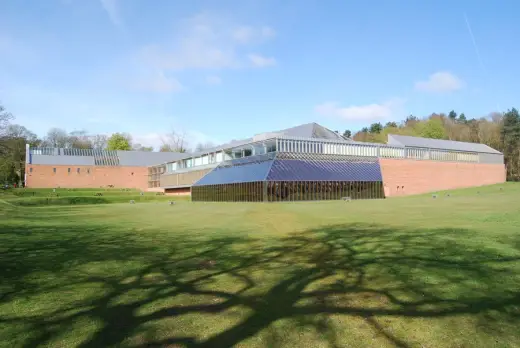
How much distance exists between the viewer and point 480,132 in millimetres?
77875

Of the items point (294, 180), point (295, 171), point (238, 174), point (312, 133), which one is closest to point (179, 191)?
point (238, 174)

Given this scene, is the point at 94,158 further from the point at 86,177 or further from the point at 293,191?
the point at 293,191

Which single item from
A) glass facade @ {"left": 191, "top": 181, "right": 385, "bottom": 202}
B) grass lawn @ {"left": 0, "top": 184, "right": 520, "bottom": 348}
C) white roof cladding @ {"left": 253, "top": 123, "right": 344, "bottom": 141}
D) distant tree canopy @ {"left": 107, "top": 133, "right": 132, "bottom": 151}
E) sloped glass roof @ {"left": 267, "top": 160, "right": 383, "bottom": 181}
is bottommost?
grass lawn @ {"left": 0, "top": 184, "right": 520, "bottom": 348}

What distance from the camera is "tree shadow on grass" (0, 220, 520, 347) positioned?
5301mm

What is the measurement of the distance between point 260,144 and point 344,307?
3745 centimetres

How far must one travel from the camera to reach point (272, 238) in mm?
12727

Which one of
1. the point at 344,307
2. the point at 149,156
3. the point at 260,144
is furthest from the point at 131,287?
the point at 149,156

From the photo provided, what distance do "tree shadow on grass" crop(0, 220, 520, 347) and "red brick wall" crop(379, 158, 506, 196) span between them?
122 ft

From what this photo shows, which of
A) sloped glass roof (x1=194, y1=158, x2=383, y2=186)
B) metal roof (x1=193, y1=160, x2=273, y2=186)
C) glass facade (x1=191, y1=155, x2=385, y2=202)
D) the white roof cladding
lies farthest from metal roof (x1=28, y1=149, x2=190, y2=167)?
glass facade (x1=191, y1=155, x2=385, y2=202)

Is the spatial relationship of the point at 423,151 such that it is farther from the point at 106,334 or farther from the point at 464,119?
the point at 464,119

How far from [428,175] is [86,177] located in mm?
60139

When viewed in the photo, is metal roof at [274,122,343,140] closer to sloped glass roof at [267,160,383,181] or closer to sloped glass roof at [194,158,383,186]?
sloped glass roof at [194,158,383,186]

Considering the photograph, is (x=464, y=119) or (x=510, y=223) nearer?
(x=510, y=223)

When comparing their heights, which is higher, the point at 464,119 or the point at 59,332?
the point at 464,119
